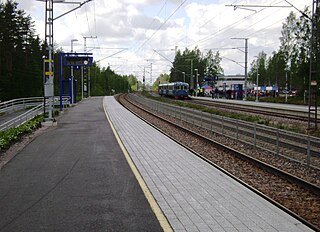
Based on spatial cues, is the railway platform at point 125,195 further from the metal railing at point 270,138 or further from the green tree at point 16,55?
the green tree at point 16,55

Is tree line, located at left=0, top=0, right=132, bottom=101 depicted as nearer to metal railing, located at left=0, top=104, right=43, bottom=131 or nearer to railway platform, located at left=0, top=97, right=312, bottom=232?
metal railing, located at left=0, top=104, right=43, bottom=131

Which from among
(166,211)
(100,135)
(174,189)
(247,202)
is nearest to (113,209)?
(166,211)

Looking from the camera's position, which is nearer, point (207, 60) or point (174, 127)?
point (174, 127)

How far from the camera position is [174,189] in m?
8.09

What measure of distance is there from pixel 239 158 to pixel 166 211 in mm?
5999

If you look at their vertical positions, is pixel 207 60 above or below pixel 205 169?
above

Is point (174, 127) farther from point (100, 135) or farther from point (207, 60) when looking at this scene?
point (207, 60)

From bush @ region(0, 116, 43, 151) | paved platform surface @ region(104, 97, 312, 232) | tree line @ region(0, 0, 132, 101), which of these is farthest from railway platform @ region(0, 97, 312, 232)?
tree line @ region(0, 0, 132, 101)

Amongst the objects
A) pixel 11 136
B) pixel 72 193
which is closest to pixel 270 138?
pixel 72 193

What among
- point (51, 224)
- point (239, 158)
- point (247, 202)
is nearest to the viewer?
point (51, 224)

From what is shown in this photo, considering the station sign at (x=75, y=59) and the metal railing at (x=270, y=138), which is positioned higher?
the station sign at (x=75, y=59)

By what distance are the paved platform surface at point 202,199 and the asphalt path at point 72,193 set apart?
0.43m

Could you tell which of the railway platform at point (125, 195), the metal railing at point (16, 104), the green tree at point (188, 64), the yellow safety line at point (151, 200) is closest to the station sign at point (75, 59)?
the metal railing at point (16, 104)

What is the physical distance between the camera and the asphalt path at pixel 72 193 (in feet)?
19.7
